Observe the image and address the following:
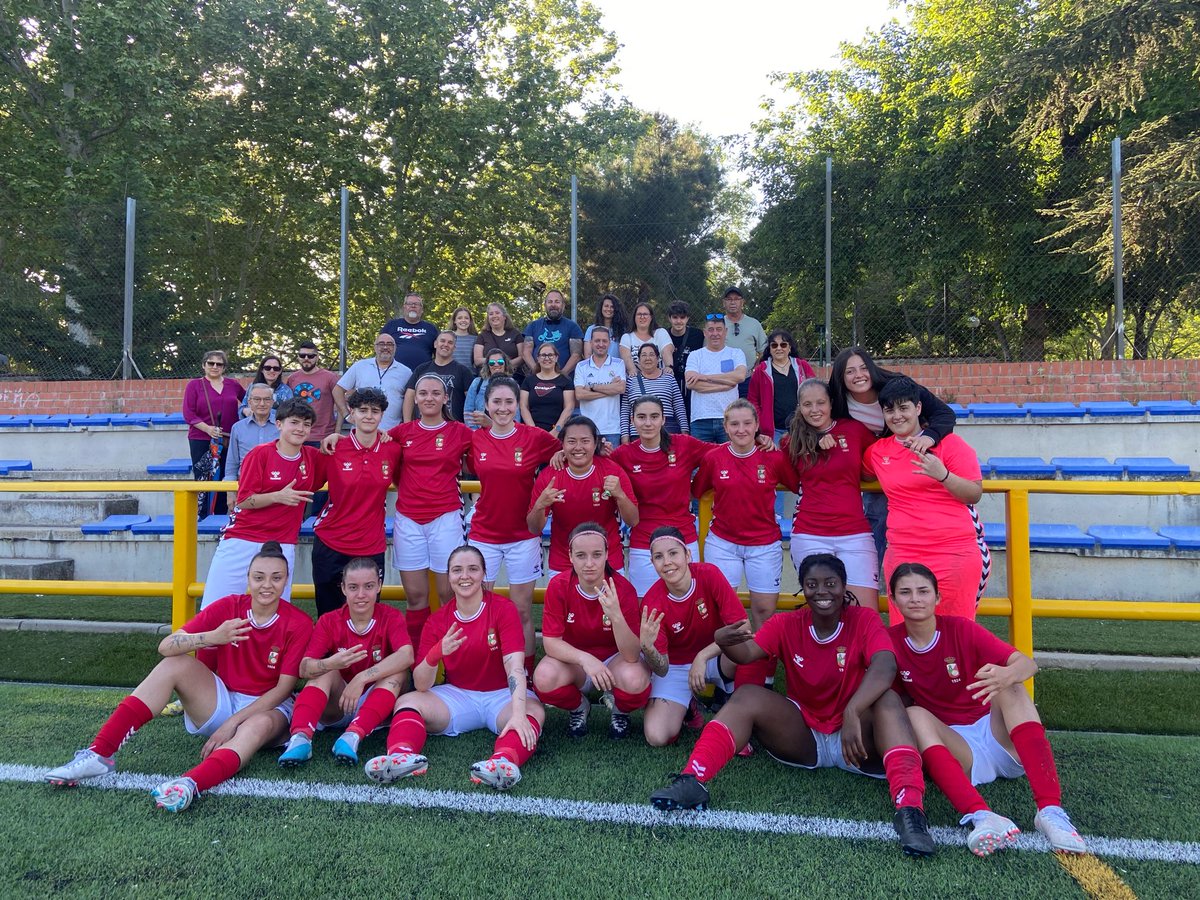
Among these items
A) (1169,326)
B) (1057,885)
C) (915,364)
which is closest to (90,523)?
(1057,885)

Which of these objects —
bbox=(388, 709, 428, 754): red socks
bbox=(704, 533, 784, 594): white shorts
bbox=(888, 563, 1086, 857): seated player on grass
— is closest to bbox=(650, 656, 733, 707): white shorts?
bbox=(704, 533, 784, 594): white shorts

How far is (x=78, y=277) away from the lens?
9992mm

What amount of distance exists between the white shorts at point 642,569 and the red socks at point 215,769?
218cm

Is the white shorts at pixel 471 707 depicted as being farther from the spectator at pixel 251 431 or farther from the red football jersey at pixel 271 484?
the spectator at pixel 251 431

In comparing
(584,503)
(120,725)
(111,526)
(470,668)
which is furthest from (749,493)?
(111,526)

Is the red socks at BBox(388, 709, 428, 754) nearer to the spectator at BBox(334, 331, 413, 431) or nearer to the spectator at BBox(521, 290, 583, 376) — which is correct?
the spectator at BBox(334, 331, 413, 431)

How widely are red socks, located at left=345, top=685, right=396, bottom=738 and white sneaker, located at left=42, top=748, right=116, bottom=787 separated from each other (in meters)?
0.84

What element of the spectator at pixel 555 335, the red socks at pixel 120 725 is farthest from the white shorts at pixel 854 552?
the spectator at pixel 555 335

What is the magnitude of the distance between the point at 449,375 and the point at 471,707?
11.9 feet

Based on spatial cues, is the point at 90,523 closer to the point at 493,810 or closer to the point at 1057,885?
the point at 493,810

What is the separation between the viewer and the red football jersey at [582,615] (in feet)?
13.9

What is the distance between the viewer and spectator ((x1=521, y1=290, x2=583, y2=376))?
7.74 m

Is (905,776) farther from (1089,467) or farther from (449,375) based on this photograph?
(1089,467)

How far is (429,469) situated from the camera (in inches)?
193
